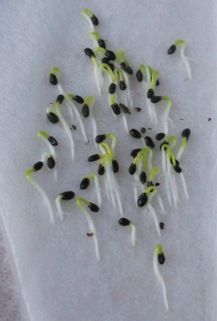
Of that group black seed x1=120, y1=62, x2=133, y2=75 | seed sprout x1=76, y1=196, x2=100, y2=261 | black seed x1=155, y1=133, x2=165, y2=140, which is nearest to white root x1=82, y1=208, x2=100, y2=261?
seed sprout x1=76, y1=196, x2=100, y2=261

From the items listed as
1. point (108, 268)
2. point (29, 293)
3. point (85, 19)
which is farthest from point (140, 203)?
point (85, 19)

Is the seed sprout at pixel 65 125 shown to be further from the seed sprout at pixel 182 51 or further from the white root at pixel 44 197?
the seed sprout at pixel 182 51

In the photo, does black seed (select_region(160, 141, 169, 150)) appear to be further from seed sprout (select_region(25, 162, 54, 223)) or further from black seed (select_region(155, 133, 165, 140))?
seed sprout (select_region(25, 162, 54, 223))

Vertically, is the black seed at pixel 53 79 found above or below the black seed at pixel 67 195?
above

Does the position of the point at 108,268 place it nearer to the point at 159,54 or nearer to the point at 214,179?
the point at 214,179

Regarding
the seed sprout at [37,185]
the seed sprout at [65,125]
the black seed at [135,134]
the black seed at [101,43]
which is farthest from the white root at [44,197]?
the black seed at [101,43]

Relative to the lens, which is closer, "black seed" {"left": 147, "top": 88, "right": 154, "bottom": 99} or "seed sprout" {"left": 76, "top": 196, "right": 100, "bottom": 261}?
"seed sprout" {"left": 76, "top": 196, "right": 100, "bottom": 261}
